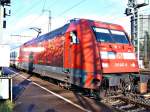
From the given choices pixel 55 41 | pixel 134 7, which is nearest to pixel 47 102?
pixel 55 41

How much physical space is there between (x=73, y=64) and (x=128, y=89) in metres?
2.66

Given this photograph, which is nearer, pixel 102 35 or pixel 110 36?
pixel 102 35

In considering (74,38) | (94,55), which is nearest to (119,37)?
(74,38)

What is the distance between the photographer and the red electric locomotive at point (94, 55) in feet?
42.3

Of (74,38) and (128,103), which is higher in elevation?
(74,38)

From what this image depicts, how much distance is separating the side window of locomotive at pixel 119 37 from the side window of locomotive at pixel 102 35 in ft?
1.08

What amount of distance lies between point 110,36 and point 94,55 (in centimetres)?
176

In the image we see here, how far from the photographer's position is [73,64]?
13984 mm

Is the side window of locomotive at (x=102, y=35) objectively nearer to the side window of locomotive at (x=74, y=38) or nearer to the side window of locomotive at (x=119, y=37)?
the side window of locomotive at (x=119, y=37)

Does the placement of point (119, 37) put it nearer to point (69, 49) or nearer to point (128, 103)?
point (69, 49)

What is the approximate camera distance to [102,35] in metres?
13.8

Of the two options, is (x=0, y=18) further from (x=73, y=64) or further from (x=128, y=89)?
(x=128, y=89)

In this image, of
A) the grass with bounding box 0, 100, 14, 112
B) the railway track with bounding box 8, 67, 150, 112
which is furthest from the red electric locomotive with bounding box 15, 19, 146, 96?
the grass with bounding box 0, 100, 14, 112

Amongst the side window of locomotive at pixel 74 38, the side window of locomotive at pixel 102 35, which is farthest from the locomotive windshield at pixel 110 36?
the side window of locomotive at pixel 74 38
